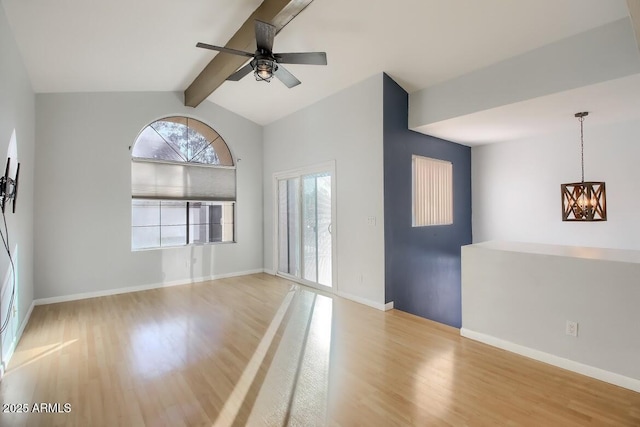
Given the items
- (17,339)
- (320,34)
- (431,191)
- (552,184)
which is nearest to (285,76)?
(320,34)

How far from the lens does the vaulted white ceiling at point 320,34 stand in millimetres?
2707

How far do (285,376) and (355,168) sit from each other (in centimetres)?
281

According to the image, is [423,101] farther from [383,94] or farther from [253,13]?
[253,13]

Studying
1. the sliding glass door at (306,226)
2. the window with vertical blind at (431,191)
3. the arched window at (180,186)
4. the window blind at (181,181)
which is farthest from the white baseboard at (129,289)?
the window with vertical blind at (431,191)

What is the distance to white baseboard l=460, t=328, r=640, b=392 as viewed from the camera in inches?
88.9

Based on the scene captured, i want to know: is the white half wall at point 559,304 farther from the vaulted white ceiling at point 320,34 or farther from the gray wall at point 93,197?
the gray wall at point 93,197

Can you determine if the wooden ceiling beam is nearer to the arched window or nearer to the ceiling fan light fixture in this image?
the ceiling fan light fixture

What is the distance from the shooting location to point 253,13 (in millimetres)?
3193

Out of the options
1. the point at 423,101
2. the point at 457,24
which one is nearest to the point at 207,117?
the point at 423,101

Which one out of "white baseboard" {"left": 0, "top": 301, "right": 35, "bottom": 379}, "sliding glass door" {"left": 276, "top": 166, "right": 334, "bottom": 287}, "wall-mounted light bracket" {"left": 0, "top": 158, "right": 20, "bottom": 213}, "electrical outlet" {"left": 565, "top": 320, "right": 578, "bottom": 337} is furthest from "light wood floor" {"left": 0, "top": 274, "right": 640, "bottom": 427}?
"wall-mounted light bracket" {"left": 0, "top": 158, "right": 20, "bottom": 213}

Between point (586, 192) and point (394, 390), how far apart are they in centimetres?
284

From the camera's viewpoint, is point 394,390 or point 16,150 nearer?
point 394,390

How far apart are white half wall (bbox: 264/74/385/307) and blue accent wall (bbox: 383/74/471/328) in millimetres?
117

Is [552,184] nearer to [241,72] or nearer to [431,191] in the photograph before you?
[431,191]
